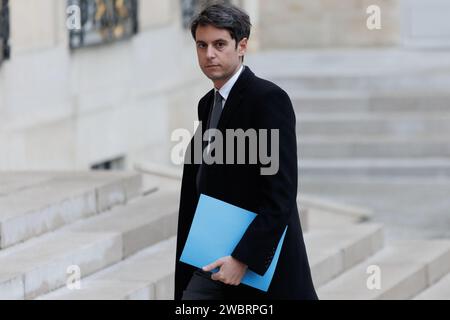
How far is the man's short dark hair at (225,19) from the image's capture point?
4.93 meters

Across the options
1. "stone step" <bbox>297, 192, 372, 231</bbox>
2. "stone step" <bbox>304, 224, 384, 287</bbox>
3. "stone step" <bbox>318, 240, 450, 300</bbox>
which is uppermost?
"stone step" <bbox>304, 224, 384, 287</bbox>

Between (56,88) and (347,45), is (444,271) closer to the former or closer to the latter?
(56,88)

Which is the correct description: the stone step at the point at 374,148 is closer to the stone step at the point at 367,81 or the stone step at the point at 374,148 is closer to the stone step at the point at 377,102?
the stone step at the point at 377,102

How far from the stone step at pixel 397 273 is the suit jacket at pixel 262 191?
3.11 meters

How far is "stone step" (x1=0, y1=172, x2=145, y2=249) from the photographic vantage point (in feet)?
25.3

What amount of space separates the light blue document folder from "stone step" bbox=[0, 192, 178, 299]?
2.05 meters

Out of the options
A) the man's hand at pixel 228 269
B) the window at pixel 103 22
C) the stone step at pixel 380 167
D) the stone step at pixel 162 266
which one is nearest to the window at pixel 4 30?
the window at pixel 103 22

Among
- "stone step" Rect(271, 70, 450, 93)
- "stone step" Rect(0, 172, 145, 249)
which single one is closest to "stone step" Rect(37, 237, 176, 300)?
"stone step" Rect(0, 172, 145, 249)

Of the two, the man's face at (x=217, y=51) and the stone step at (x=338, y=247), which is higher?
the man's face at (x=217, y=51)

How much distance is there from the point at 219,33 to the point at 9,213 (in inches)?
121

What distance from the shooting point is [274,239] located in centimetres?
488

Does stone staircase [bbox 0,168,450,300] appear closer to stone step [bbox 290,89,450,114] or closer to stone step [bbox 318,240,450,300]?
stone step [bbox 318,240,450,300]

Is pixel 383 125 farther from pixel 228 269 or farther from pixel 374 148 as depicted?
pixel 228 269

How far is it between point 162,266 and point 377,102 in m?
7.08
